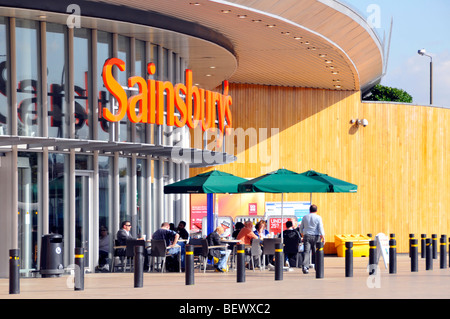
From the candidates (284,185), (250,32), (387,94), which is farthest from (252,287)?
(387,94)

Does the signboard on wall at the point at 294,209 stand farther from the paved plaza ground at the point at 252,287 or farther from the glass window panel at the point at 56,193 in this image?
the glass window panel at the point at 56,193

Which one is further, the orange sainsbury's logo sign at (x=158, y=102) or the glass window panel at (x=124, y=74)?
the glass window panel at (x=124, y=74)

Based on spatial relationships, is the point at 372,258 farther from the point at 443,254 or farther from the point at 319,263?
the point at 443,254

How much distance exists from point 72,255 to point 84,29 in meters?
5.57

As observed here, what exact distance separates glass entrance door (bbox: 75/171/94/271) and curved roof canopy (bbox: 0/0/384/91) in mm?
3844

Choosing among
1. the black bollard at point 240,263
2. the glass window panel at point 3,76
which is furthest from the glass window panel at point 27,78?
the black bollard at point 240,263

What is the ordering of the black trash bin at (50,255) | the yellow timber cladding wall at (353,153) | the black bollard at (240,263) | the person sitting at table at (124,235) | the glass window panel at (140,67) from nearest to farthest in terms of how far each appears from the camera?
the black bollard at (240,263) → the black trash bin at (50,255) → the person sitting at table at (124,235) → the glass window panel at (140,67) → the yellow timber cladding wall at (353,153)

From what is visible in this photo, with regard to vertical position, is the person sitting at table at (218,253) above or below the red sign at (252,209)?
below

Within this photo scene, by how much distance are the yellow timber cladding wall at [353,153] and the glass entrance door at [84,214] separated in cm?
1061

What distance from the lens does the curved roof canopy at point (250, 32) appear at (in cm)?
1920

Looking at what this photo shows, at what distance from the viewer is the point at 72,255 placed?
19781 mm

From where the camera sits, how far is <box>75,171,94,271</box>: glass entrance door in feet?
65.9

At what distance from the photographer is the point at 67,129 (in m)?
19.5
